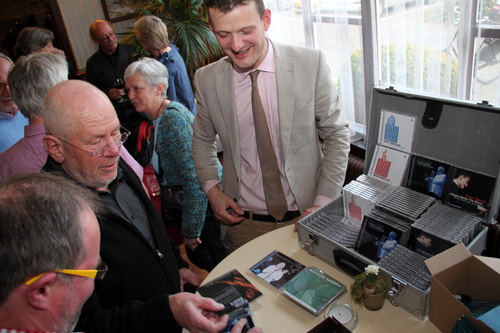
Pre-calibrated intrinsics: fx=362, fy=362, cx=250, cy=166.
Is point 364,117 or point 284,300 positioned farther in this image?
point 364,117

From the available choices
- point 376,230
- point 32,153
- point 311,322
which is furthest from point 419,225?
point 32,153

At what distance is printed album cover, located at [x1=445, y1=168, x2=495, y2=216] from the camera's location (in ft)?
4.55

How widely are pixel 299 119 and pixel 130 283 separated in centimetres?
100

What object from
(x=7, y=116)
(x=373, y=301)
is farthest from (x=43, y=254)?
(x=7, y=116)

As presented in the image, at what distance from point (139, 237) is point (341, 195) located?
2.97 feet

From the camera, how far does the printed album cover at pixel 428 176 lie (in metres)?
1.52

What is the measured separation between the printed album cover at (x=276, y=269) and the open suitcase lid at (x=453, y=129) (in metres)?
0.74

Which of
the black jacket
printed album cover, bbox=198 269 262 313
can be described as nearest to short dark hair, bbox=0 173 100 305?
the black jacket

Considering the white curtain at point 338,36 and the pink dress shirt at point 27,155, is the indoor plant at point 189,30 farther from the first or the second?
the pink dress shirt at point 27,155

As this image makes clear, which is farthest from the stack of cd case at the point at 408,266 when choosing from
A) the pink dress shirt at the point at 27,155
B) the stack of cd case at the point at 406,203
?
the pink dress shirt at the point at 27,155

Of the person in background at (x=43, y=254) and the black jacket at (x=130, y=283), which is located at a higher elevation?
the person in background at (x=43, y=254)

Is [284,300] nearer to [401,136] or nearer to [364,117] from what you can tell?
[401,136]

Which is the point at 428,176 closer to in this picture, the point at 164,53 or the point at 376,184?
the point at 376,184

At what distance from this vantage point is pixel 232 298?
1378 mm
